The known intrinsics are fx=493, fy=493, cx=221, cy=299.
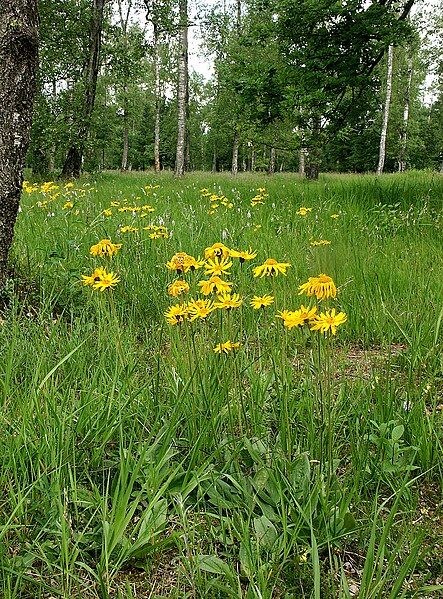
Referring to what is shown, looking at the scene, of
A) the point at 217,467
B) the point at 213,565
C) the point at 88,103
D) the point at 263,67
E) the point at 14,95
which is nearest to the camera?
the point at 213,565

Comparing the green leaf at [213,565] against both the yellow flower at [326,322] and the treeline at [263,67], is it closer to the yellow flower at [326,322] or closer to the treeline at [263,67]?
the yellow flower at [326,322]

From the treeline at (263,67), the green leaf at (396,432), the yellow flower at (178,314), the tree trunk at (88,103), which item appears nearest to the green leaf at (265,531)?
the green leaf at (396,432)

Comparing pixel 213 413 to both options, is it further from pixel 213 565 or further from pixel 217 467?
pixel 213 565

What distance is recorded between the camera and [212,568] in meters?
1.06

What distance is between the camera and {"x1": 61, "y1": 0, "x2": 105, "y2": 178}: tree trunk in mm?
12172

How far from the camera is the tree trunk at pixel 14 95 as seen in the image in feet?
7.88

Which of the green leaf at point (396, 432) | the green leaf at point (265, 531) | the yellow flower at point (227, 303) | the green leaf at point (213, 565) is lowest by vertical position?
the green leaf at point (213, 565)

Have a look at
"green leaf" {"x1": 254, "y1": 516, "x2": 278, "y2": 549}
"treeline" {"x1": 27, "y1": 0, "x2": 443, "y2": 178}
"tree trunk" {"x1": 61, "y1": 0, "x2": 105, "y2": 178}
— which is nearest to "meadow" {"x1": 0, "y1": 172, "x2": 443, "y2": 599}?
"green leaf" {"x1": 254, "y1": 516, "x2": 278, "y2": 549}

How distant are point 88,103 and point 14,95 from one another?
11.5m

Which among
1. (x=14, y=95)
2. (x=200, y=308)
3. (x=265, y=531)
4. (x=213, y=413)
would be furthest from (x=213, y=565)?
(x=14, y=95)

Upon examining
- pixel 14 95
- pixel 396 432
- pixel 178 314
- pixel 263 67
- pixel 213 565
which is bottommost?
pixel 213 565

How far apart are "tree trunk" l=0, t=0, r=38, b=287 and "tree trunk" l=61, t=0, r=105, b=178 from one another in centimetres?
1018

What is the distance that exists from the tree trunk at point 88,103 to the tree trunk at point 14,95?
401 inches

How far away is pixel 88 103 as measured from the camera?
42.2 ft
